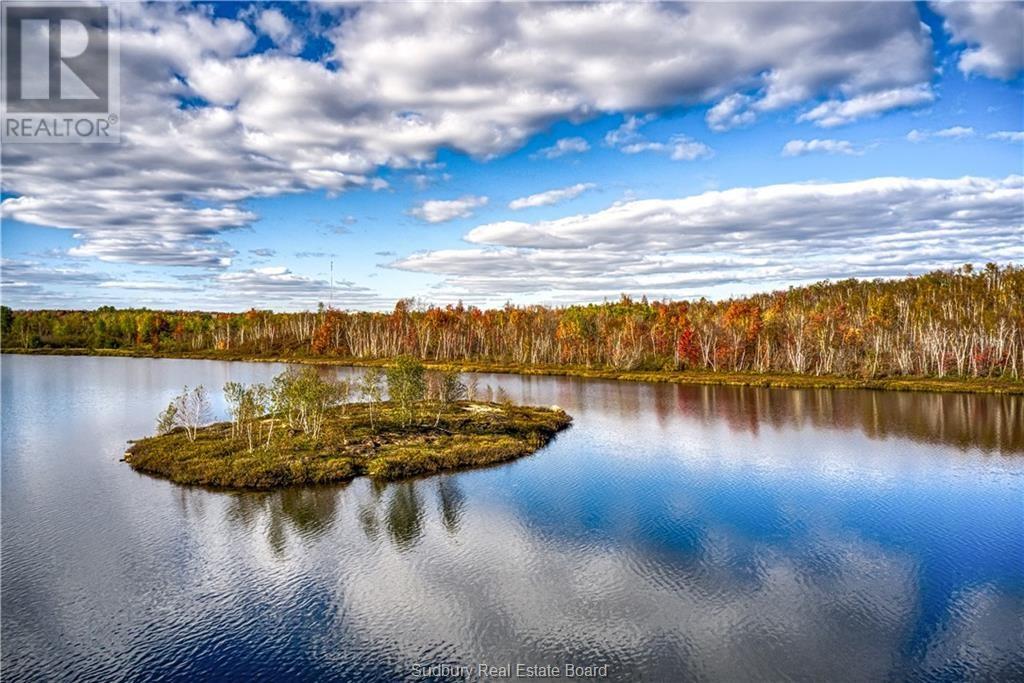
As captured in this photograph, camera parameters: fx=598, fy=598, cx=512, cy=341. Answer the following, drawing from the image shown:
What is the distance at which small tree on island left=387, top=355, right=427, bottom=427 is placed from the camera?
58.2 metres

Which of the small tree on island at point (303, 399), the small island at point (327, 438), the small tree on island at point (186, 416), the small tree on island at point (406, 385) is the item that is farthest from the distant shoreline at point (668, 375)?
the small tree on island at point (303, 399)

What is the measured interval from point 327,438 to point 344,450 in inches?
162

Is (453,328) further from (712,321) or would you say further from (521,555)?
(521,555)

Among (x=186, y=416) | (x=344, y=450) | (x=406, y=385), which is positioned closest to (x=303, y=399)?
(x=344, y=450)

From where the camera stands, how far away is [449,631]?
2309 centimetres

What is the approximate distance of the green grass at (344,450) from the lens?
4278cm

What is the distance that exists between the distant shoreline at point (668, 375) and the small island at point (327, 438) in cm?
5112

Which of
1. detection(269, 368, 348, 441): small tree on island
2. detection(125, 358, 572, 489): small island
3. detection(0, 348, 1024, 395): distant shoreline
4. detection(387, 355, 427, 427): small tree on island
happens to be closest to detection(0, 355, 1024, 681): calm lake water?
detection(125, 358, 572, 489): small island

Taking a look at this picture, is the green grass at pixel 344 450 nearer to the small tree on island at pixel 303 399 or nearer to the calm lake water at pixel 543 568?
the small tree on island at pixel 303 399

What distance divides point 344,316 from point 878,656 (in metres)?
182

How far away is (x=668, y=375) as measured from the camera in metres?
116

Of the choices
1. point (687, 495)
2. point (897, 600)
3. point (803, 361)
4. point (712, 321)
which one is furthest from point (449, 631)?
point (712, 321)

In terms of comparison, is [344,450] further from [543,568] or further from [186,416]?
[543,568]

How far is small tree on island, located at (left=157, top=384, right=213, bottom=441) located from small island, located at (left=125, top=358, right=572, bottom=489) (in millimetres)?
217
